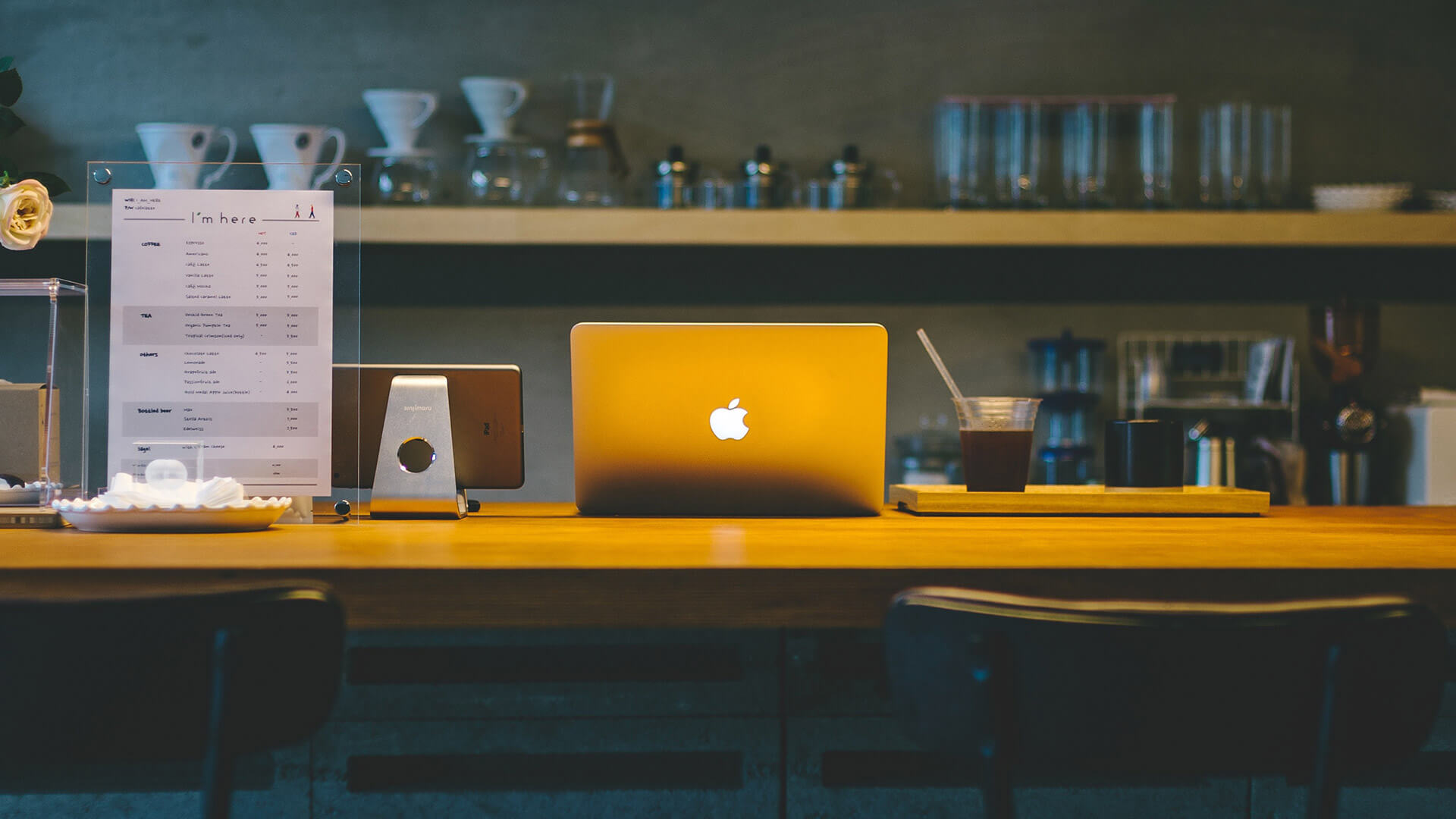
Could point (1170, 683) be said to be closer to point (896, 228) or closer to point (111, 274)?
point (111, 274)

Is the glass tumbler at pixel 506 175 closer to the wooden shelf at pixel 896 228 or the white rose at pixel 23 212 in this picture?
the wooden shelf at pixel 896 228

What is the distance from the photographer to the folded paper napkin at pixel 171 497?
4.16ft

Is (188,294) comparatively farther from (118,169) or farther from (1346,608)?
(1346,608)

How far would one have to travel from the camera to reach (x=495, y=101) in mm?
2701

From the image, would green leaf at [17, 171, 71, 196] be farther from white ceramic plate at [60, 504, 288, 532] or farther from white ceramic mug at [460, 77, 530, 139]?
white ceramic mug at [460, 77, 530, 139]

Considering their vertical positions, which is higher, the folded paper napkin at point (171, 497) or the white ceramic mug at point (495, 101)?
the white ceramic mug at point (495, 101)

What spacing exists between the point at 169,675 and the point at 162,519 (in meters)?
0.51

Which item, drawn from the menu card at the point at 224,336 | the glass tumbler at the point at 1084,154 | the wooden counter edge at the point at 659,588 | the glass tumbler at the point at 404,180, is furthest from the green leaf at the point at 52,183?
the glass tumbler at the point at 1084,154

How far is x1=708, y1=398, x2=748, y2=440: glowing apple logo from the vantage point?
142 centimetres

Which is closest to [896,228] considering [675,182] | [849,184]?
[849,184]

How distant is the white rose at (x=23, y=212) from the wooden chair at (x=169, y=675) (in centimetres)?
82

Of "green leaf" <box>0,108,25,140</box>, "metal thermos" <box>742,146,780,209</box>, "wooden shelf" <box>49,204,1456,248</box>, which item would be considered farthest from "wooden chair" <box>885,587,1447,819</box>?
"metal thermos" <box>742,146,780,209</box>

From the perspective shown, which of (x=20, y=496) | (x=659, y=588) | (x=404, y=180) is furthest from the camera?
(x=404, y=180)

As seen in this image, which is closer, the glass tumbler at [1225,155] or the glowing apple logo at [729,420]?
the glowing apple logo at [729,420]
